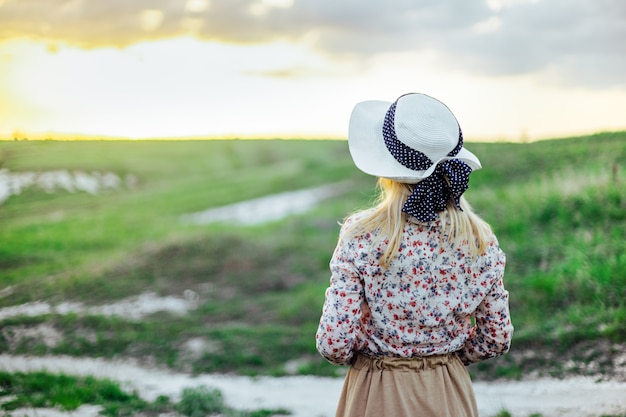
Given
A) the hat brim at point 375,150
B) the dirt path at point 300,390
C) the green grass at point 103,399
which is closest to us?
the hat brim at point 375,150

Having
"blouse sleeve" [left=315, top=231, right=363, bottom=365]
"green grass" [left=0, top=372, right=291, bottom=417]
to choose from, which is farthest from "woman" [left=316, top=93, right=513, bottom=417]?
"green grass" [left=0, top=372, right=291, bottom=417]

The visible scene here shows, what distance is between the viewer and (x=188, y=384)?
22.2 feet

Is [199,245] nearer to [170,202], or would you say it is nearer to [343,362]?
[170,202]

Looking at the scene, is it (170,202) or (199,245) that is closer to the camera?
(199,245)

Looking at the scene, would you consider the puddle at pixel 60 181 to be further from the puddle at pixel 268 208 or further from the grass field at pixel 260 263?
the puddle at pixel 268 208

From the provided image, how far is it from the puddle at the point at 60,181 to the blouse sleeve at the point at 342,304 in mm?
8584

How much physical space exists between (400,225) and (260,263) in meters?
9.44

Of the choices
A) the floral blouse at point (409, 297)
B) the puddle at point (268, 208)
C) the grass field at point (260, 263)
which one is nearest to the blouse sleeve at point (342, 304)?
the floral blouse at point (409, 297)

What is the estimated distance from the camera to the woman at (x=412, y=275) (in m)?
2.53

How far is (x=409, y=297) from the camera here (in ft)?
8.52

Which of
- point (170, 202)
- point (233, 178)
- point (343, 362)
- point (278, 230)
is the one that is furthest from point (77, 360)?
point (233, 178)

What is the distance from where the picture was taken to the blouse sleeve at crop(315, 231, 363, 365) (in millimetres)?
2498

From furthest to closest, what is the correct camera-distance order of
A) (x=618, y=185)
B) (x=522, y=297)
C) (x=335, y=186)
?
1. (x=335, y=186)
2. (x=618, y=185)
3. (x=522, y=297)

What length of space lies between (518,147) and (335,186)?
18.2 feet
